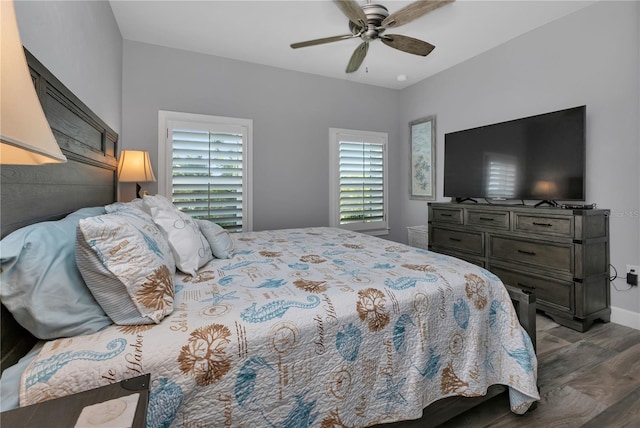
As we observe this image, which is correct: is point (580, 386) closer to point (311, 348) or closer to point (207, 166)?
point (311, 348)

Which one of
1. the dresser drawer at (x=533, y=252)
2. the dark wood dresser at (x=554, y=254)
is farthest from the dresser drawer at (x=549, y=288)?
the dresser drawer at (x=533, y=252)

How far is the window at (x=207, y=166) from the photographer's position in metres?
3.27

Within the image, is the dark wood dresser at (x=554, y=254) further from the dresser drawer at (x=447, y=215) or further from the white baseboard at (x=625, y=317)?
the dresser drawer at (x=447, y=215)

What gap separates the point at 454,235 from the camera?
3.45 metres

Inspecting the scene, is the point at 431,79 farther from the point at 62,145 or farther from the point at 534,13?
the point at 62,145

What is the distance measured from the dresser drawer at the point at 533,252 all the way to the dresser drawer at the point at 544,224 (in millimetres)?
107

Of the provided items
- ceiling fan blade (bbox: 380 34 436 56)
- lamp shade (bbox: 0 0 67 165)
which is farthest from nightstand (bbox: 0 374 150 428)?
ceiling fan blade (bbox: 380 34 436 56)

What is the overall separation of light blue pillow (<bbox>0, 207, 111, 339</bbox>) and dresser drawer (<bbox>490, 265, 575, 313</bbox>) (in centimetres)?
280

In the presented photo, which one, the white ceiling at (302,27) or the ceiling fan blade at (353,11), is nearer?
the ceiling fan blade at (353,11)

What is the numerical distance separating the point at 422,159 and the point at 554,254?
7.19 ft

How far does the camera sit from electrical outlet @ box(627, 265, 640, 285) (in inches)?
94.6

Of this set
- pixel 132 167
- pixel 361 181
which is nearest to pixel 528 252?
pixel 361 181

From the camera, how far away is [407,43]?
7.79ft

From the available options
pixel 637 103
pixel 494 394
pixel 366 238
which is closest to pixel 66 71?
pixel 366 238
